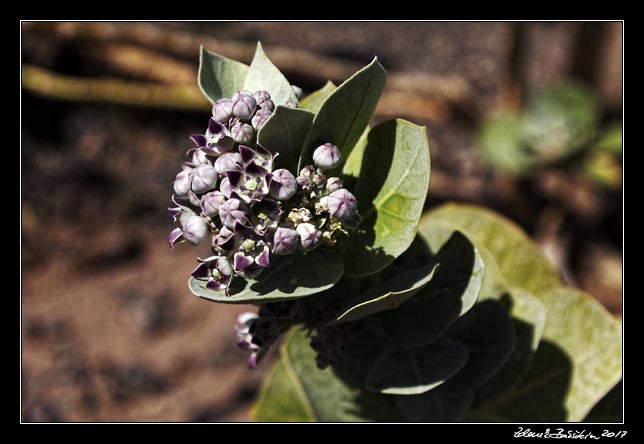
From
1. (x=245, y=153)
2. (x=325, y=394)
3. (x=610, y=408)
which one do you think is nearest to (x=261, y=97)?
(x=245, y=153)

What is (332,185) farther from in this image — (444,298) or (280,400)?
(280,400)

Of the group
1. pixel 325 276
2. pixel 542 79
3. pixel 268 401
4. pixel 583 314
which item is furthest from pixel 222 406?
pixel 542 79

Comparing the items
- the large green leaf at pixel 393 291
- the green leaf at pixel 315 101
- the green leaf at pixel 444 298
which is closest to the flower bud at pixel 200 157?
the green leaf at pixel 315 101

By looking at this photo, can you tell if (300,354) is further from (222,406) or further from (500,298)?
(222,406)

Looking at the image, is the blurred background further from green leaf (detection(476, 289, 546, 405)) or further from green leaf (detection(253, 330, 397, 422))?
green leaf (detection(476, 289, 546, 405))

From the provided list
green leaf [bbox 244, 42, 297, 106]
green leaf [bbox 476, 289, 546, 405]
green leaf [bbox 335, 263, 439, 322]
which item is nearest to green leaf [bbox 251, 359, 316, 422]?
green leaf [bbox 476, 289, 546, 405]
